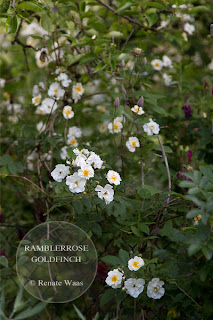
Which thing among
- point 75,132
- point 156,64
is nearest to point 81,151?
point 75,132

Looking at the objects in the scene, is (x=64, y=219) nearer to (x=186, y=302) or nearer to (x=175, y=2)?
(x=186, y=302)

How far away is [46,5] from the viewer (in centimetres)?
163

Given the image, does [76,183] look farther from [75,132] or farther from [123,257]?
[75,132]

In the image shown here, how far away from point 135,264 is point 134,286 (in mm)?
70

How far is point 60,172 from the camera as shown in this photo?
51.3 inches

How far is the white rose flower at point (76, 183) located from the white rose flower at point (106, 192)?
0.21ft

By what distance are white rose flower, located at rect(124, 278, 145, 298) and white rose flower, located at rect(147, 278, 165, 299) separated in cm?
3

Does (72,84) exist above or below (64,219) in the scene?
above

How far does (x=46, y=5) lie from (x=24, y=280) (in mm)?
1118

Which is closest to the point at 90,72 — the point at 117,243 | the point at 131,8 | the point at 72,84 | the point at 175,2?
the point at 72,84

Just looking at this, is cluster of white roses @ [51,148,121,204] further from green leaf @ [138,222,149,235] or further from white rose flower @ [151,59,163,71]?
white rose flower @ [151,59,163,71]

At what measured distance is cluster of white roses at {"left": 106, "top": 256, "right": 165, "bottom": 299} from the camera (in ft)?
4.05

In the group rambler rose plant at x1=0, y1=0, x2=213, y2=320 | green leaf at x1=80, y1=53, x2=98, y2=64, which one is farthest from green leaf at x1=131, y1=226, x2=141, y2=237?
green leaf at x1=80, y1=53, x2=98, y2=64

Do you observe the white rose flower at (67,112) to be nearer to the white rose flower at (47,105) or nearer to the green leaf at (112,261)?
the white rose flower at (47,105)
